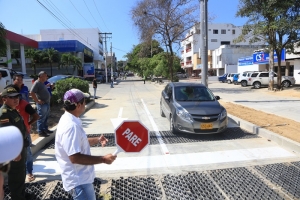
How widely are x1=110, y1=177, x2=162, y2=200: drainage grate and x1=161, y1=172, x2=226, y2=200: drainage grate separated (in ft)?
0.57

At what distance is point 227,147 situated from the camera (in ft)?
19.6

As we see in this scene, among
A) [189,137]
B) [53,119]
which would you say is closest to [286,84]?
[189,137]

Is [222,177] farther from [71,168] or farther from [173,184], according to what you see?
[71,168]

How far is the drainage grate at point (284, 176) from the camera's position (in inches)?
150

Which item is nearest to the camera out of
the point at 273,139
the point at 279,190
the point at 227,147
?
the point at 279,190

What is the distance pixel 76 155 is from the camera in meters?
2.11

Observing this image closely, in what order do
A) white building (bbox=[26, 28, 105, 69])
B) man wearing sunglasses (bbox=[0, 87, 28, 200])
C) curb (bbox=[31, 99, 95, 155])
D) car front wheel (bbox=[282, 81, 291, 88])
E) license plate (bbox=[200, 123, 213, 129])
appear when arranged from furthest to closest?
1. white building (bbox=[26, 28, 105, 69])
2. car front wheel (bbox=[282, 81, 291, 88])
3. license plate (bbox=[200, 123, 213, 129])
4. curb (bbox=[31, 99, 95, 155])
5. man wearing sunglasses (bbox=[0, 87, 28, 200])

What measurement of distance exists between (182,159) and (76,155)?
3.49 meters

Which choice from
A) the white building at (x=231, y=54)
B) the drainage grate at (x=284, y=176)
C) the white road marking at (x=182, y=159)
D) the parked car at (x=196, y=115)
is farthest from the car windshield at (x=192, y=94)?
the white building at (x=231, y=54)

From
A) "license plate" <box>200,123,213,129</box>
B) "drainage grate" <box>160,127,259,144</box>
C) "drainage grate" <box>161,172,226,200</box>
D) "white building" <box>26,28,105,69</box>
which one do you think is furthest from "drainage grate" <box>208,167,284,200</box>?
"white building" <box>26,28,105,69</box>

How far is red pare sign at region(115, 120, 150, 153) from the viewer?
7.59 ft

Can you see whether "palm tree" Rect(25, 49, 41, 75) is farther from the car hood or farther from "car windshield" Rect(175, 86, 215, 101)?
the car hood

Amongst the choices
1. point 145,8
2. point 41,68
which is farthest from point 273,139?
point 41,68

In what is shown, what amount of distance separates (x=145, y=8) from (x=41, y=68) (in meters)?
27.5
